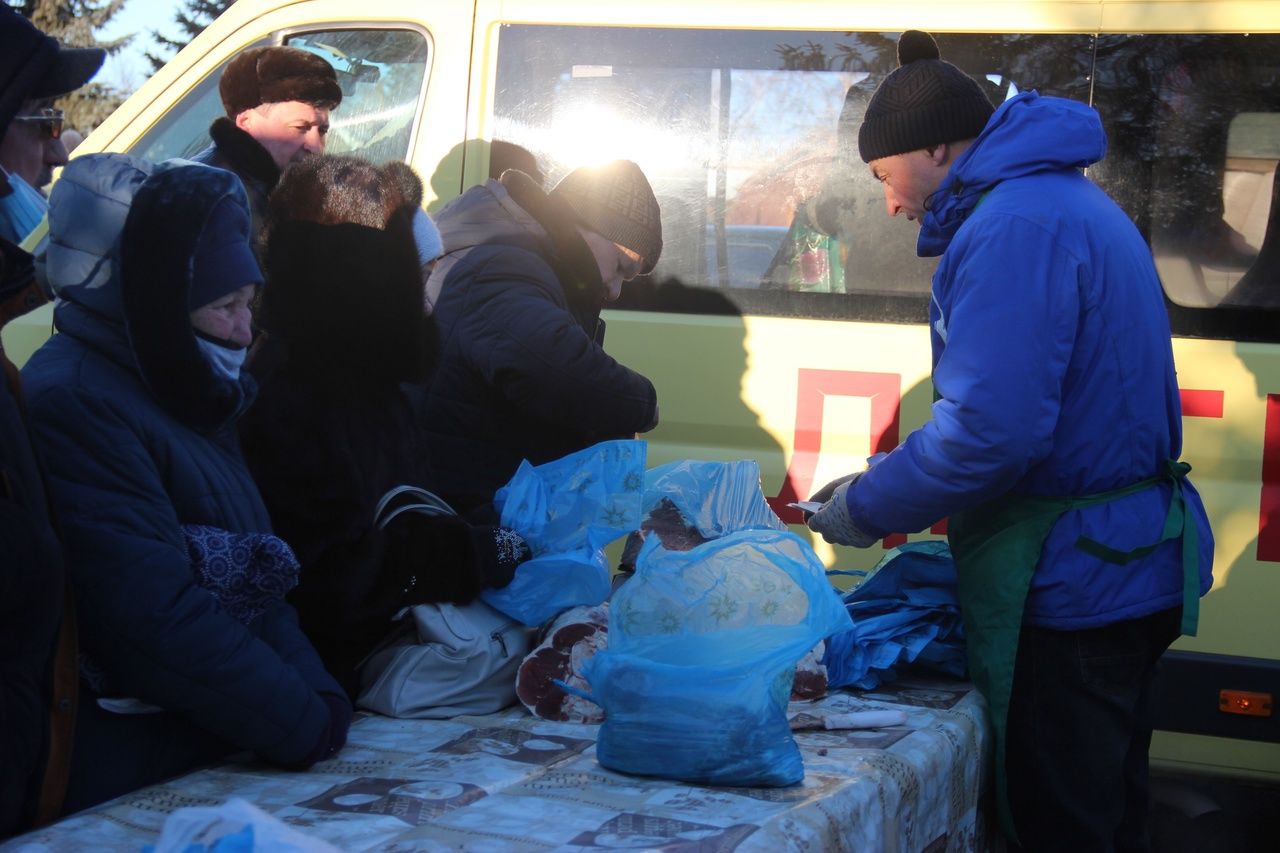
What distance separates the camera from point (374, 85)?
4141 millimetres

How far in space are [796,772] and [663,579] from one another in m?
0.41

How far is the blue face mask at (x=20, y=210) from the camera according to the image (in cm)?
259

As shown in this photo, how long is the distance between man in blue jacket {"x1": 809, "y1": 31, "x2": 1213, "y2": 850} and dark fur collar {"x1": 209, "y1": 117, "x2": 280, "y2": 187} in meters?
1.79

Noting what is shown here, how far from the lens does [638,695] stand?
7.04ft

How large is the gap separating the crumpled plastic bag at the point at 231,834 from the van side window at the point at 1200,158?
2863 mm

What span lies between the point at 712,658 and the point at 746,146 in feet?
6.78

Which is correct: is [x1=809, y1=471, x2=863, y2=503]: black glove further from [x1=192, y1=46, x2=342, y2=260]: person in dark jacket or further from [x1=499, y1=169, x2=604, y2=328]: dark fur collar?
[x1=192, y1=46, x2=342, y2=260]: person in dark jacket

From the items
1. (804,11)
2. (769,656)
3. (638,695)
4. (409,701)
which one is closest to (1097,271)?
(769,656)

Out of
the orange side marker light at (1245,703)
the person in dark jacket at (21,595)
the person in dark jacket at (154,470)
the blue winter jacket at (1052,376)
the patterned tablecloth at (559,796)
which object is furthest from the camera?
the orange side marker light at (1245,703)

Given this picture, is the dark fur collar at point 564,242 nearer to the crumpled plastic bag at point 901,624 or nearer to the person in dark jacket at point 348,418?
the person in dark jacket at point 348,418

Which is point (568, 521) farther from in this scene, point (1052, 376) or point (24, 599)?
point (24, 599)

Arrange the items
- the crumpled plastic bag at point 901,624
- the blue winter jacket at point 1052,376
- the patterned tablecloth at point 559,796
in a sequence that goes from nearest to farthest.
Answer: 1. the patterned tablecloth at point 559,796
2. the blue winter jacket at point 1052,376
3. the crumpled plastic bag at point 901,624

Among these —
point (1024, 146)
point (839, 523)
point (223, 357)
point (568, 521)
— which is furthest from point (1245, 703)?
point (223, 357)

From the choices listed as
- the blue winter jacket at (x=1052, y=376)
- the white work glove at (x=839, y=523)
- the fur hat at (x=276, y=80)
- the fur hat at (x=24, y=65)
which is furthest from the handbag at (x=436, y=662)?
the fur hat at (x=276, y=80)
